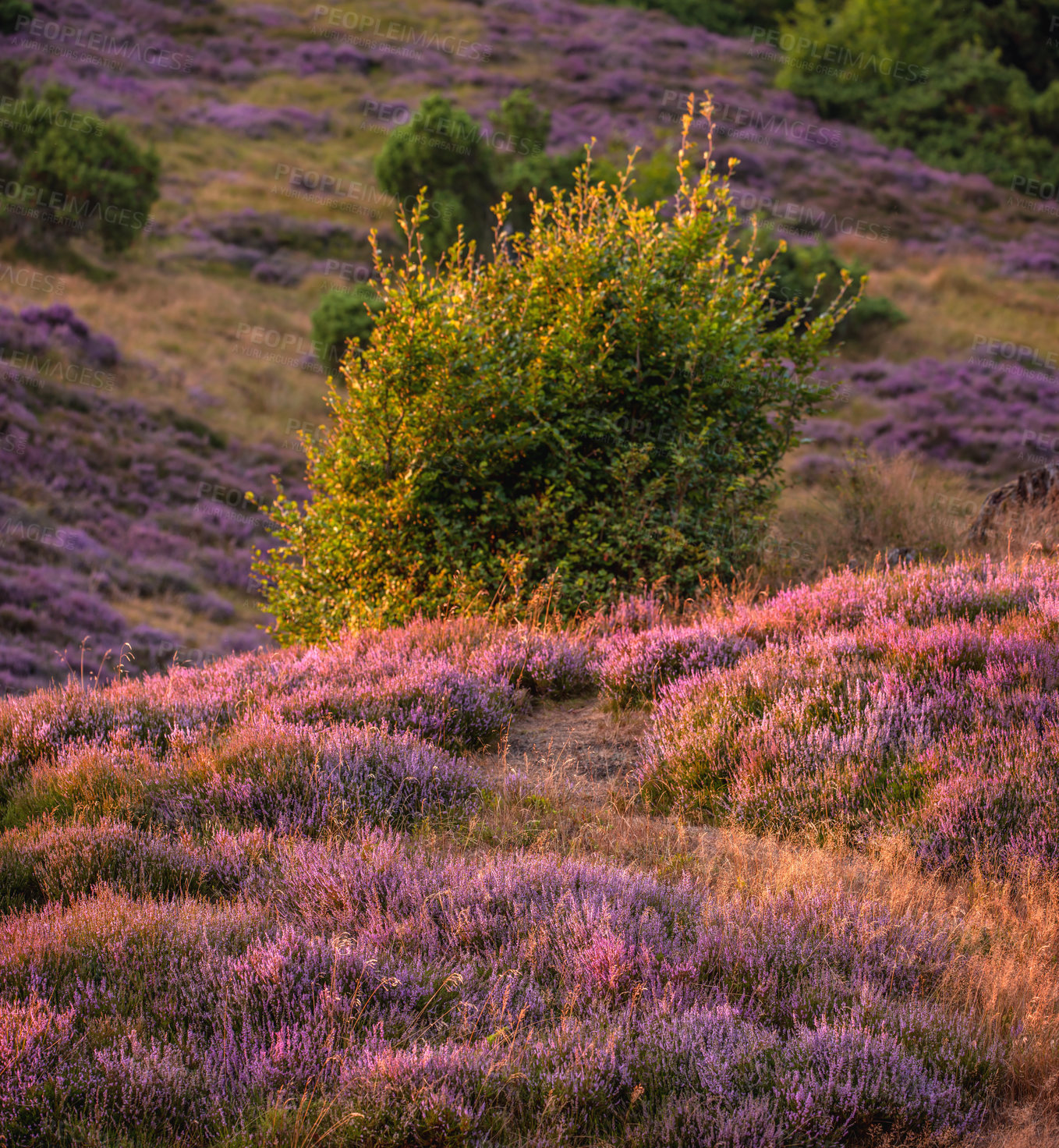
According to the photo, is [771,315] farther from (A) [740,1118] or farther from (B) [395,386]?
(A) [740,1118]

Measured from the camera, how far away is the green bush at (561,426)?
27.2 ft

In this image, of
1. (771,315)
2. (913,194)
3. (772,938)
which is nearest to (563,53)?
(913,194)

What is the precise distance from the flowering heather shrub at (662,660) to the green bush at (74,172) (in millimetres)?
29607

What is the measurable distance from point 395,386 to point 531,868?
5.63m

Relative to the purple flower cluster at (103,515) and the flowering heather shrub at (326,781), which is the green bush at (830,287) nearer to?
the purple flower cluster at (103,515)

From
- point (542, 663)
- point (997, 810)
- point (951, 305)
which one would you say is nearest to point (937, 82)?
point (951, 305)

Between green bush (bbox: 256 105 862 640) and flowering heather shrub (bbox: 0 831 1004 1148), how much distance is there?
443 centimetres

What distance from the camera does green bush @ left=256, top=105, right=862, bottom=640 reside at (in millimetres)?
8281

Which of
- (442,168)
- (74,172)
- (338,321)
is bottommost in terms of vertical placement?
(338,321)

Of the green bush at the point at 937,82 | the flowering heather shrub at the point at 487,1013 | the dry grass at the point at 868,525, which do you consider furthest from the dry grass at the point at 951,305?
the flowering heather shrub at the point at 487,1013

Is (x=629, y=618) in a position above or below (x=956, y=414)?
above

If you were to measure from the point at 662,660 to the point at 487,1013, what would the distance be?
3.60 metres

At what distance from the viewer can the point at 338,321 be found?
88.6ft

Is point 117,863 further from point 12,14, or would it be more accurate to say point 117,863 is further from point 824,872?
point 12,14
